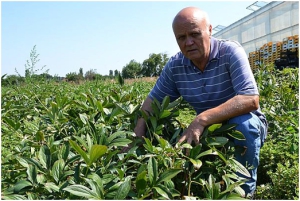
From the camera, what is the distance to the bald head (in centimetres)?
195

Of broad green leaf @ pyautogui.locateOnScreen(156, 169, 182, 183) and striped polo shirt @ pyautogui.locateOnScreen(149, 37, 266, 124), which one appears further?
striped polo shirt @ pyautogui.locateOnScreen(149, 37, 266, 124)

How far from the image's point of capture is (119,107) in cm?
181

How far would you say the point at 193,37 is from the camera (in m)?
1.99

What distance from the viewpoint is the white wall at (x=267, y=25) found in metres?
14.6

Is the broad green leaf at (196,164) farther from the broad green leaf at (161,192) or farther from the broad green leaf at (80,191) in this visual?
the broad green leaf at (80,191)

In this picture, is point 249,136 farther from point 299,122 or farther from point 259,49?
point 259,49

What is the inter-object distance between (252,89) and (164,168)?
0.70 metres

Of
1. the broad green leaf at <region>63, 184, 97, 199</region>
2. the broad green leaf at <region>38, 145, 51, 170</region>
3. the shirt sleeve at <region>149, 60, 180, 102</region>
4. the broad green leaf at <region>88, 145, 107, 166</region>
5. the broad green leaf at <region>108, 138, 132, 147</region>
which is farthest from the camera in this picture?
the shirt sleeve at <region>149, 60, 180, 102</region>

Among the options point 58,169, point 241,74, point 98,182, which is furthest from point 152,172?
point 241,74

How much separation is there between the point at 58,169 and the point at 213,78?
1115 mm

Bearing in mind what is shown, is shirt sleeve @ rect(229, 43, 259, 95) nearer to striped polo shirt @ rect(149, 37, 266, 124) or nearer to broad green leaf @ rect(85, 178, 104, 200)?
striped polo shirt @ rect(149, 37, 266, 124)

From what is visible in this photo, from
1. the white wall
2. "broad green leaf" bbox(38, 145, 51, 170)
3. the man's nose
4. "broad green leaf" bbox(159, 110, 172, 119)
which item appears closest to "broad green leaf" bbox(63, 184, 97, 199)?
"broad green leaf" bbox(38, 145, 51, 170)

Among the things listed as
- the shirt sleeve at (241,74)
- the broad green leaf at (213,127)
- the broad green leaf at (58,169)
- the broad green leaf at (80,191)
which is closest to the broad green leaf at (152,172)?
the broad green leaf at (80,191)

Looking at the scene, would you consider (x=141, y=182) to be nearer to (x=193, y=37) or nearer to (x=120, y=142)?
(x=120, y=142)
